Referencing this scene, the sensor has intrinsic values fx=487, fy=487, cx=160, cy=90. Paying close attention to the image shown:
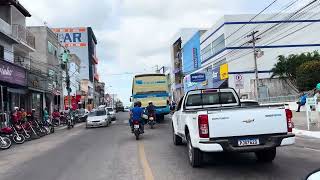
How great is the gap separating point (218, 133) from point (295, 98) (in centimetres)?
3730

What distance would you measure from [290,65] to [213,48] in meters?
16.2

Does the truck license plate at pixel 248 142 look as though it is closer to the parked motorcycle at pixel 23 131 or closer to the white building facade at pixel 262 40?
the parked motorcycle at pixel 23 131

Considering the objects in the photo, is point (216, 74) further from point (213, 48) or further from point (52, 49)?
point (52, 49)

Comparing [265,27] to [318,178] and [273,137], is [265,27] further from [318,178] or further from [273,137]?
[318,178]

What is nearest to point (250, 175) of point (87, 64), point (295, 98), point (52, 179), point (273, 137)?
point (273, 137)

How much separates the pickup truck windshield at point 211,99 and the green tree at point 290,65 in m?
47.3

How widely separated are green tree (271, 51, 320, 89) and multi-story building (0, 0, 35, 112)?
3262 centimetres

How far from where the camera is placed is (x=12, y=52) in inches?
1500

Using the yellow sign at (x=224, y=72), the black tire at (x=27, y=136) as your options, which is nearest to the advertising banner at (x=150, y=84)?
the black tire at (x=27, y=136)

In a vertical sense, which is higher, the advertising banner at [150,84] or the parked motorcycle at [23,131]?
the advertising banner at [150,84]

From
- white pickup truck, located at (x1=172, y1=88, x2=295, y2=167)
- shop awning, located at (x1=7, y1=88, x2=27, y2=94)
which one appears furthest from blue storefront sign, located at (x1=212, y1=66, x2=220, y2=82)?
white pickup truck, located at (x1=172, y1=88, x2=295, y2=167)

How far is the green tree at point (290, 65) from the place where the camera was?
6022 cm

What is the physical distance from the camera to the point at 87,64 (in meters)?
125

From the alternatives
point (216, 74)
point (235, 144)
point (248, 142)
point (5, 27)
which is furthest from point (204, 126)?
point (216, 74)
